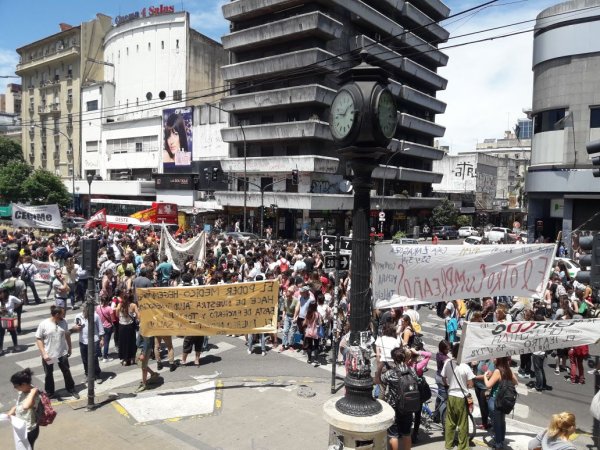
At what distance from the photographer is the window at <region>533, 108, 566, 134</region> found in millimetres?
31844

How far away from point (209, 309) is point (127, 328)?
75.5 inches

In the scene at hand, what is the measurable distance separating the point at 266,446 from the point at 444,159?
2711 inches

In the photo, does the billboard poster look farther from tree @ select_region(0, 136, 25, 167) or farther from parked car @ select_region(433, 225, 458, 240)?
parked car @ select_region(433, 225, 458, 240)

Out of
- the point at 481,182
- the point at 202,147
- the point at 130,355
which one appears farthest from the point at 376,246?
the point at 481,182

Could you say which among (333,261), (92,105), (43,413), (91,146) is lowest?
(43,413)

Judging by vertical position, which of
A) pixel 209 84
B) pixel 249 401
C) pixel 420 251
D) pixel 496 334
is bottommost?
pixel 249 401

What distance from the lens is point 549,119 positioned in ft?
106

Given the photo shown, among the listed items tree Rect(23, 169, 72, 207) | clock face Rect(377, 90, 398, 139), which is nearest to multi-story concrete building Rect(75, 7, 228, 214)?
tree Rect(23, 169, 72, 207)

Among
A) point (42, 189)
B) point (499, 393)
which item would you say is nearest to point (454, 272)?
point (499, 393)

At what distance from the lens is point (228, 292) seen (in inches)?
391

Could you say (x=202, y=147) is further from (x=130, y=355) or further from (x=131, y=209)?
(x=130, y=355)

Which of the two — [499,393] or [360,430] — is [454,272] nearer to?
[499,393]

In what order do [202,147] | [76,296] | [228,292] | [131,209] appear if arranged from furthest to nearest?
[131,209] < [202,147] < [76,296] < [228,292]

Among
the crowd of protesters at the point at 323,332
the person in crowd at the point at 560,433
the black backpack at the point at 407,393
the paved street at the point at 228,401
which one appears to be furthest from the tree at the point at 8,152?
A: the person in crowd at the point at 560,433
